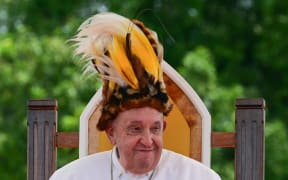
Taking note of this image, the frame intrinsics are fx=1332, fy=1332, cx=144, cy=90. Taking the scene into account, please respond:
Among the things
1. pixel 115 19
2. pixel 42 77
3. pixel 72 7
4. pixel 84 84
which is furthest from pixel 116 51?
pixel 72 7

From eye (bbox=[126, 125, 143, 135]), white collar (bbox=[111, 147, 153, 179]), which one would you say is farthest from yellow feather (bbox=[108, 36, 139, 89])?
white collar (bbox=[111, 147, 153, 179])

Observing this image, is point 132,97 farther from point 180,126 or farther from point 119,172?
point 180,126

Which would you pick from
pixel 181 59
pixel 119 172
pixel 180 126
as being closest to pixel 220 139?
pixel 180 126

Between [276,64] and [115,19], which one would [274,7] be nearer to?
[276,64]

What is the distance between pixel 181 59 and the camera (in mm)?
11156

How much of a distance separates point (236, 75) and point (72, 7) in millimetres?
1606

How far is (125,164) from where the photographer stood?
13.4ft

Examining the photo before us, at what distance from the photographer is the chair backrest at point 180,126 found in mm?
4500

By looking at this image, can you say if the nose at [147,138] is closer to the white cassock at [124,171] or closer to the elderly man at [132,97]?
the elderly man at [132,97]

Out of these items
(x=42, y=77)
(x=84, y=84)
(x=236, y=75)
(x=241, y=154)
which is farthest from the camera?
(x=236, y=75)

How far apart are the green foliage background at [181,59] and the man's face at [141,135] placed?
5.04 m

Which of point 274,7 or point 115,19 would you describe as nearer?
point 115,19

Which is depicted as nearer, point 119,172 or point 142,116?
point 142,116

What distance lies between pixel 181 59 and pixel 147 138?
721cm
